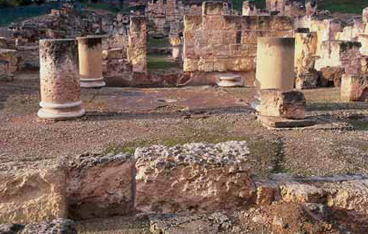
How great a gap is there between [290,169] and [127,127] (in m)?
3.86

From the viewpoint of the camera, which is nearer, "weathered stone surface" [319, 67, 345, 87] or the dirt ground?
the dirt ground

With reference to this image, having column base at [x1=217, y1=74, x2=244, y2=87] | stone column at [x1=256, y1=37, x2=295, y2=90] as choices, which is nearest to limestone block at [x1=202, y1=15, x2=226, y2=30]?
column base at [x1=217, y1=74, x2=244, y2=87]

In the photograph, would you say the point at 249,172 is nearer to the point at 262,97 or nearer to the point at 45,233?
the point at 45,233

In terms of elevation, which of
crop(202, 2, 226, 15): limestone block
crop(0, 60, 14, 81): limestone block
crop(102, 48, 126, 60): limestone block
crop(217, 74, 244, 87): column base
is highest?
crop(202, 2, 226, 15): limestone block

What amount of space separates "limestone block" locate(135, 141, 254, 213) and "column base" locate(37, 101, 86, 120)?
18.0ft

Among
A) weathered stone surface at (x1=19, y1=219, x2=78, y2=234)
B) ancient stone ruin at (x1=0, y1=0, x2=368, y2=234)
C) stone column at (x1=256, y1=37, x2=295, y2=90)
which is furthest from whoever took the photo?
stone column at (x1=256, y1=37, x2=295, y2=90)

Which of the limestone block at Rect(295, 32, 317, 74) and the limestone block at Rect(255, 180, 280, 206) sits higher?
the limestone block at Rect(295, 32, 317, 74)

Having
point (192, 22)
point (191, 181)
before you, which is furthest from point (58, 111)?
point (192, 22)

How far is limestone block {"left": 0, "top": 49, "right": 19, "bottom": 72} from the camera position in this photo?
16.3 meters

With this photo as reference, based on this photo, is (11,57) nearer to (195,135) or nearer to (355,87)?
(195,135)

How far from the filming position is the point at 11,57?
55.6 ft

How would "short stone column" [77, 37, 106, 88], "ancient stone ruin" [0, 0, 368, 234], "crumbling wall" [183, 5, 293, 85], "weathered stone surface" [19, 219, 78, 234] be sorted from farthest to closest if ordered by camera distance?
"crumbling wall" [183, 5, 293, 85], "short stone column" [77, 37, 106, 88], "ancient stone ruin" [0, 0, 368, 234], "weathered stone surface" [19, 219, 78, 234]

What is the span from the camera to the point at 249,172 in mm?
5234

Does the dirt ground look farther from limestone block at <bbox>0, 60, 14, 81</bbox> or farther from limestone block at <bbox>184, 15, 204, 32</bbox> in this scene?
limestone block at <bbox>184, 15, 204, 32</bbox>
